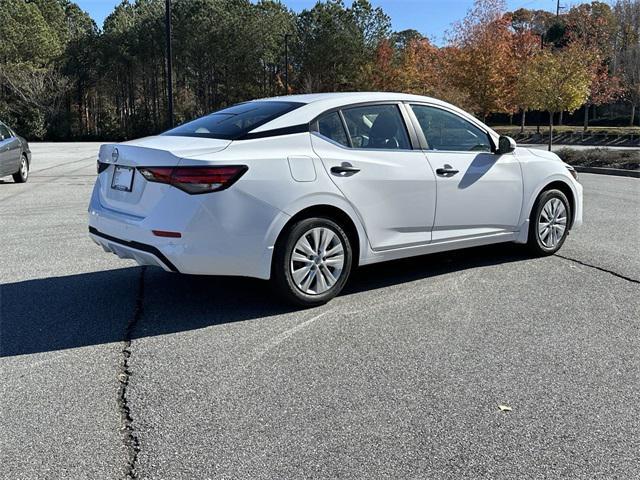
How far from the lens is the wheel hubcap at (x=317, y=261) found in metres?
4.91

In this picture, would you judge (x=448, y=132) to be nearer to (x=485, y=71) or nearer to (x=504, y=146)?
(x=504, y=146)

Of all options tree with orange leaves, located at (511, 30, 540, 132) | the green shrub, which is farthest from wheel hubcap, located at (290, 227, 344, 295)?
tree with orange leaves, located at (511, 30, 540, 132)

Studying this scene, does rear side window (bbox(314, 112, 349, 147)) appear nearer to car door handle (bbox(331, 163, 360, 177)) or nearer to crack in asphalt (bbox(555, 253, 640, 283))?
car door handle (bbox(331, 163, 360, 177))

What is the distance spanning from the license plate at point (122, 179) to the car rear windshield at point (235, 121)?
25.1 inches

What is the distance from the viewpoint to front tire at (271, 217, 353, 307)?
4.82 meters

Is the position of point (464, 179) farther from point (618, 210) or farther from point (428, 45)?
point (428, 45)

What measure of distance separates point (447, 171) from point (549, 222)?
66.5 inches

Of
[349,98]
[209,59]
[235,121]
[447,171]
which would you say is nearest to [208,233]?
[235,121]

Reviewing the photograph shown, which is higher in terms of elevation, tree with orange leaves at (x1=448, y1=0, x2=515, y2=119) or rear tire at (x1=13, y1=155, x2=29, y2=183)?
tree with orange leaves at (x1=448, y1=0, x2=515, y2=119)

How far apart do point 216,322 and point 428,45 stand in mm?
47461

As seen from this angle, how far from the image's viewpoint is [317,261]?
5000 millimetres

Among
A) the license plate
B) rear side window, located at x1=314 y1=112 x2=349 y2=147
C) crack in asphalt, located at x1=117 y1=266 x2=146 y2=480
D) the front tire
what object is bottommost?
crack in asphalt, located at x1=117 y1=266 x2=146 y2=480

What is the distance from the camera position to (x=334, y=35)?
181ft

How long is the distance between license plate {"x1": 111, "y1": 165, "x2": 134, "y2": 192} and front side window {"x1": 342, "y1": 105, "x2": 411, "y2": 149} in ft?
5.87
